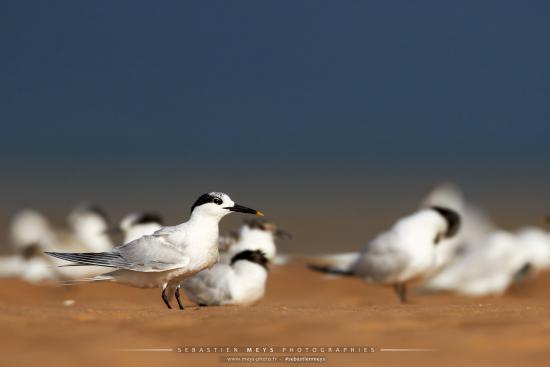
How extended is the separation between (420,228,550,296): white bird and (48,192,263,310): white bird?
22.5ft

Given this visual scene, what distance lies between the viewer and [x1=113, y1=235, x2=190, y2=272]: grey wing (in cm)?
670

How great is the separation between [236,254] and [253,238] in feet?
4.87

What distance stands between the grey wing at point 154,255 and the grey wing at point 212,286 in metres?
1.48

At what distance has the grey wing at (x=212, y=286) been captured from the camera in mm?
8281

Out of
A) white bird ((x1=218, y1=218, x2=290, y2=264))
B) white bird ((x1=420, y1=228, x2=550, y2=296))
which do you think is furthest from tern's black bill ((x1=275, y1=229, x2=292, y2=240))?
white bird ((x1=420, y1=228, x2=550, y2=296))

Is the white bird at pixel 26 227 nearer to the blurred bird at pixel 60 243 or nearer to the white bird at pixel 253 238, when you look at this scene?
the blurred bird at pixel 60 243

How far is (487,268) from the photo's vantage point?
13242mm

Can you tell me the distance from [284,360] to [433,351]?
0.73m

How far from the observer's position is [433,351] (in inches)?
183

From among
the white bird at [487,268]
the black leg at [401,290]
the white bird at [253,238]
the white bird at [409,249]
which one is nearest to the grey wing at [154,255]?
the white bird at [253,238]

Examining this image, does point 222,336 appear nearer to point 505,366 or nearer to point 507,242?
point 505,366

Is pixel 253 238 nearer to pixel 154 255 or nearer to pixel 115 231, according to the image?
pixel 115 231

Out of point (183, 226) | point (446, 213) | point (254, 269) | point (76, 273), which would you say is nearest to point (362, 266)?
point (446, 213)

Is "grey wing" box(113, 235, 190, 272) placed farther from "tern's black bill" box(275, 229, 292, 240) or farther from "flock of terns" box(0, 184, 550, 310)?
"tern's black bill" box(275, 229, 292, 240)
